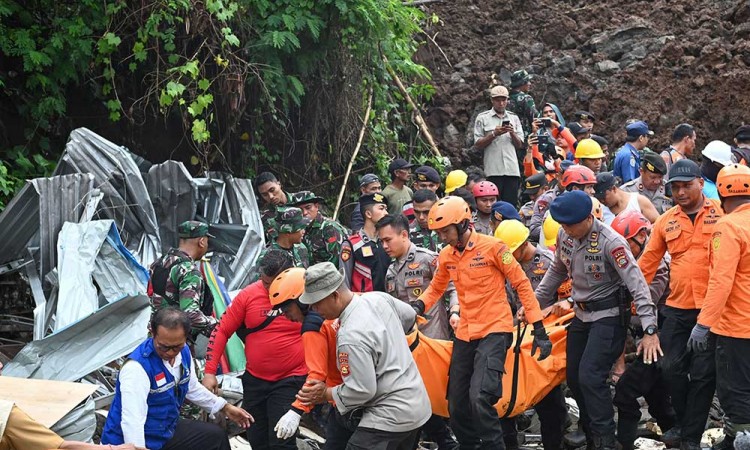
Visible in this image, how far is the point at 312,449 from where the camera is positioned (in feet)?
26.0

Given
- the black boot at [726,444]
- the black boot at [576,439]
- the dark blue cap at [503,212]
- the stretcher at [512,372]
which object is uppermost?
the dark blue cap at [503,212]

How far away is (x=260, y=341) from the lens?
277 inches

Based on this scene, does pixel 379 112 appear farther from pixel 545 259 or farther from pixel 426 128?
pixel 545 259

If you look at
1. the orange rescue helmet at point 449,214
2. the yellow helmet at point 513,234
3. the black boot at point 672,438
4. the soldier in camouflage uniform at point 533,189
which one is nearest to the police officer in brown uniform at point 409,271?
the yellow helmet at point 513,234

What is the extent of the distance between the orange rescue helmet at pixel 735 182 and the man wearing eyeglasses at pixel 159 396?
12.8 feet

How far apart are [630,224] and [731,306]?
146 centimetres

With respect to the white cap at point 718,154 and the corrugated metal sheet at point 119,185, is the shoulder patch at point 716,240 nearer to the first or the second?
the white cap at point 718,154

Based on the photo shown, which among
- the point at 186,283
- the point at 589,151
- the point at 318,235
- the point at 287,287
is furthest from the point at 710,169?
the point at 186,283

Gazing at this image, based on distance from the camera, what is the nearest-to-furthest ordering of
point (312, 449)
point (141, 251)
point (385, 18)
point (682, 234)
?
1. point (682, 234)
2. point (312, 449)
3. point (141, 251)
4. point (385, 18)

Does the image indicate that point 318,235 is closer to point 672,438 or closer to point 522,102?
point 672,438

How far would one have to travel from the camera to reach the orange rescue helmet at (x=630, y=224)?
7805 mm

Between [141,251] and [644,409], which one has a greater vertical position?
[141,251]

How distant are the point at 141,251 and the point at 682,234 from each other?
5467 millimetres

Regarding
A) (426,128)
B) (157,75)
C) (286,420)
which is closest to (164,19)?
(157,75)
